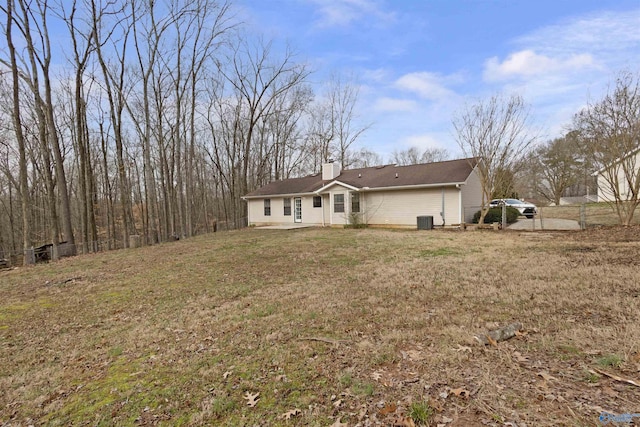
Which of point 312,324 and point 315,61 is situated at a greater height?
point 315,61

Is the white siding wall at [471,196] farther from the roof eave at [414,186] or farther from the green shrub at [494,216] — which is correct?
the roof eave at [414,186]

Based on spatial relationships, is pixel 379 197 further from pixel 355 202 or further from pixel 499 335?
pixel 499 335

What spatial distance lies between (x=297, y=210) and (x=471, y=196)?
1024cm

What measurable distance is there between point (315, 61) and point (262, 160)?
31.1 ft

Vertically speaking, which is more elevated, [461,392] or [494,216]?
[494,216]

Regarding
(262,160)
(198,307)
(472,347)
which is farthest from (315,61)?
(472,347)

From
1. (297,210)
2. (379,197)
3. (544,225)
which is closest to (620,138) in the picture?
(544,225)

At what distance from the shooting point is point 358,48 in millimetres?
15391

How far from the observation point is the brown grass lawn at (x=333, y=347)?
7.94 ft

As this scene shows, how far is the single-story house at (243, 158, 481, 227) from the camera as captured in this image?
596 inches

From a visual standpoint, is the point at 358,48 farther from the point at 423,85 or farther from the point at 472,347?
the point at 472,347

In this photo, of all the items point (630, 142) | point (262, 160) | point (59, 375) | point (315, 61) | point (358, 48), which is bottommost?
point (59, 375)

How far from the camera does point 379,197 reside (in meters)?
17.2

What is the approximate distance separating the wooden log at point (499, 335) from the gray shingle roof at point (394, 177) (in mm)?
11745
